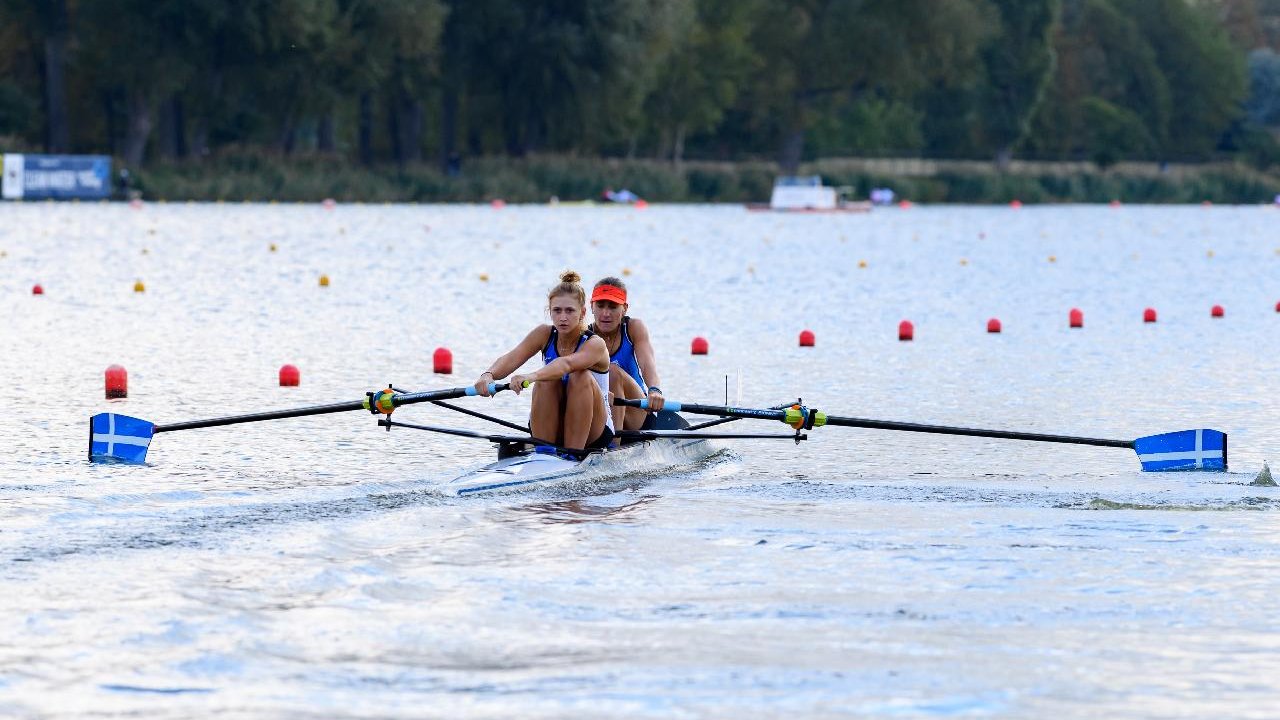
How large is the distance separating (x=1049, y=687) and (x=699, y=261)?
35.1m

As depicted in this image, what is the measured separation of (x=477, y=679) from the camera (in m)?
8.10

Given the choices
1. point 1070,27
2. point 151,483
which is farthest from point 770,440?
point 1070,27

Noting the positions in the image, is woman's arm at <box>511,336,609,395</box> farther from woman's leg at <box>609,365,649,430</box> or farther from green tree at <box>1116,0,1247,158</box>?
green tree at <box>1116,0,1247,158</box>

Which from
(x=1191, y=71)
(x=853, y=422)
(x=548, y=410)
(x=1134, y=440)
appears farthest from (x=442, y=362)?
(x=1191, y=71)

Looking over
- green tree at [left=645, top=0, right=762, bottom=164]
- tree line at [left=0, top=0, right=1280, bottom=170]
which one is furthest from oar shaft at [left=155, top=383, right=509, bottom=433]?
green tree at [left=645, top=0, right=762, bottom=164]

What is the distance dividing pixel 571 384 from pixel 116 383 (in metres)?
5.47

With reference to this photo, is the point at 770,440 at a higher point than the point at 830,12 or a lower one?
lower

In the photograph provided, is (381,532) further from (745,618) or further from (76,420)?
(76,420)

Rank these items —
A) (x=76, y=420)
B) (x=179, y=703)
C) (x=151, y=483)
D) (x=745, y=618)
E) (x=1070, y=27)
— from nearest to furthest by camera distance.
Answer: (x=179, y=703) → (x=745, y=618) → (x=151, y=483) → (x=76, y=420) → (x=1070, y=27)

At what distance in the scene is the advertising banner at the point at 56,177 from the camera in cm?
6738

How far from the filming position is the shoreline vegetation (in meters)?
77.1

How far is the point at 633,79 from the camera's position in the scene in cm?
7912

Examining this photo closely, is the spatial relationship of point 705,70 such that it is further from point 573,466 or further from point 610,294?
point 573,466

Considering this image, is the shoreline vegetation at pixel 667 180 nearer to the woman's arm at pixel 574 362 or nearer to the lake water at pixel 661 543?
the lake water at pixel 661 543
